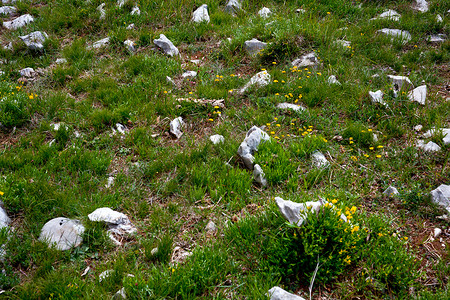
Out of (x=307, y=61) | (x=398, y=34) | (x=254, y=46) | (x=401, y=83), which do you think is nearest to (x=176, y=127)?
(x=254, y=46)

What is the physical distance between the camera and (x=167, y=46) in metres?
7.27

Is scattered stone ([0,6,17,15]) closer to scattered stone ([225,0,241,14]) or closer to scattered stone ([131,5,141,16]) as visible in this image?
scattered stone ([131,5,141,16])

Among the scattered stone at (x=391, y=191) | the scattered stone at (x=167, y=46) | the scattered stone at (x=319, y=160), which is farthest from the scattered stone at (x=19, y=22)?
the scattered stone at (x=391, y=191)

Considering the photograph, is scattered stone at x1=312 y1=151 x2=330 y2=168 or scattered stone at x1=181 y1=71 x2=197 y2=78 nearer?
scattered stone at x1=312 y1=151 x2=330 y2=168

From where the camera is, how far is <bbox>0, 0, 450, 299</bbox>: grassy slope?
3.22 metres

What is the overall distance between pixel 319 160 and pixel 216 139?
5.13 feet

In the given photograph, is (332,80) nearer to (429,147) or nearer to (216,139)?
(429,147)

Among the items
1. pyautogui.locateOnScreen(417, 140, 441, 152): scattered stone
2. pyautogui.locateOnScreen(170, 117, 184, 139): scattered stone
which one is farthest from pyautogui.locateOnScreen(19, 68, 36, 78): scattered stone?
pyautogui.locateOnScreen(417, 140, 441, 152): scattered stone

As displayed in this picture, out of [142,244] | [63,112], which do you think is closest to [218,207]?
[142,244]

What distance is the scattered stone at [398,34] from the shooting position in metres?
7.28

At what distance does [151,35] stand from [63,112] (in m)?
2.97

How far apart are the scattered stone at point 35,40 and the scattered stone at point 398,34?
775 cm

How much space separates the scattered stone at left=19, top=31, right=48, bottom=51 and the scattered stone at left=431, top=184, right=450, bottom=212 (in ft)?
26.5

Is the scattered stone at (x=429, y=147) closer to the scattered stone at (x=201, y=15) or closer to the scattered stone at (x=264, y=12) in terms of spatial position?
the scattered stone at (x=264, y=12)
